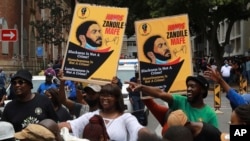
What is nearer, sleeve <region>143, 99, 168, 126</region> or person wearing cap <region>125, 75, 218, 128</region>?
person wearing cap <region>125, 75, 218, 128</region>

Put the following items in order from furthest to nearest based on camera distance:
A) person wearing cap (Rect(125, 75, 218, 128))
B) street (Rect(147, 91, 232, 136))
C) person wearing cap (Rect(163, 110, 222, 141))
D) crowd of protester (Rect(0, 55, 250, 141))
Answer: street (Rect(147, 91, 232, 136)) → person wearing cap (Rect(125, 75, 218, 128)) → person wearing cap (Rect(163, 110, 222, 141)) → crowd of protester (Rect(0, 55, 250, 141))

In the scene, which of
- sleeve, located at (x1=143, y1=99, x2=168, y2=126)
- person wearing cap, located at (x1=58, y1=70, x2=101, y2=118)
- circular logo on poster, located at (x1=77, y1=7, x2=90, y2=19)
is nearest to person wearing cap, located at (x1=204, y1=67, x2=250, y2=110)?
sleeve, located at (x1=143, y1=99, x2=168, y2=126)

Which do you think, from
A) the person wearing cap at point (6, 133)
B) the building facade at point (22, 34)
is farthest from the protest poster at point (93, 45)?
the building facade at point (22, 34)

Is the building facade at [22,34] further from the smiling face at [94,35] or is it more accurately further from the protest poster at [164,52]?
the protest poster at [164,52]

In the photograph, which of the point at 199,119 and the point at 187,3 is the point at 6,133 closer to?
the point at 199,119

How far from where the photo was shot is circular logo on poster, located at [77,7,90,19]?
758 cm

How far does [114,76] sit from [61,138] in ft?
9.89

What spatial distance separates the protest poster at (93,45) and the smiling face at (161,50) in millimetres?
582

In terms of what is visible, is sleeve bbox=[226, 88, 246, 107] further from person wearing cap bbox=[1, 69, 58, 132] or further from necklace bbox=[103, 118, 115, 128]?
person wearing cap bbox=[1, 69, 58, 132]

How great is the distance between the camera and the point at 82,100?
7910 millimetres

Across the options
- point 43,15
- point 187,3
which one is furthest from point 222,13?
point 43,15

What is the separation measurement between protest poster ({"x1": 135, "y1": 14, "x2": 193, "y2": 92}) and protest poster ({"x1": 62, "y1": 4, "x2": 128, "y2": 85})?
20.2 inches

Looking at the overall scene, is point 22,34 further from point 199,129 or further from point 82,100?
point 199,129

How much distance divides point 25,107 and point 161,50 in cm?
195
